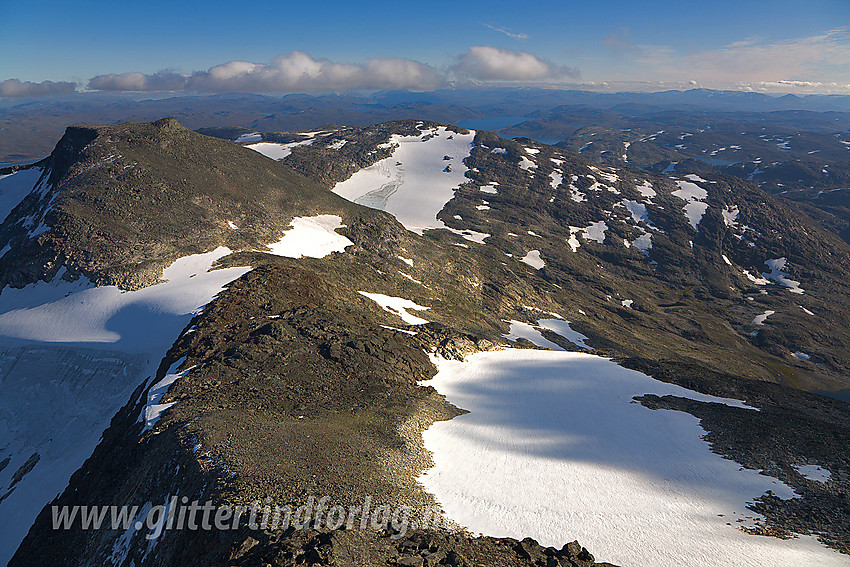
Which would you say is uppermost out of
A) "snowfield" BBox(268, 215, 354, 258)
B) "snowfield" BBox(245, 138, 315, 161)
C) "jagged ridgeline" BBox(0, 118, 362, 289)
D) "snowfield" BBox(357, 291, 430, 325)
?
"snowfield" BBox(245, 138, 315, 161)

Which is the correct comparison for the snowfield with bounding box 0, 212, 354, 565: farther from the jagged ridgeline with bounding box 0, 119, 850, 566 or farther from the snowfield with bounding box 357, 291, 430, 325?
the snowfield with bounding box 357, 291, 430, 325

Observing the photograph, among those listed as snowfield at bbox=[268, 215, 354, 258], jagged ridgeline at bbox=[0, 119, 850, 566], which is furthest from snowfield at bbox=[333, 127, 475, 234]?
snowfield at bbox=[268, 215, 354, 258]

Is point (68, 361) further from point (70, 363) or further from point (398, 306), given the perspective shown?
point (398, 306)

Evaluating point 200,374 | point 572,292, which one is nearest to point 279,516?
point 200,374

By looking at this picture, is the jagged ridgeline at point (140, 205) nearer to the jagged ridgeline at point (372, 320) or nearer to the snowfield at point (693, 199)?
the jagged ridgeline at point (372, 320)

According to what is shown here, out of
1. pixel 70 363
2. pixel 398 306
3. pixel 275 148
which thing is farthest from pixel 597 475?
pixel 275 148
